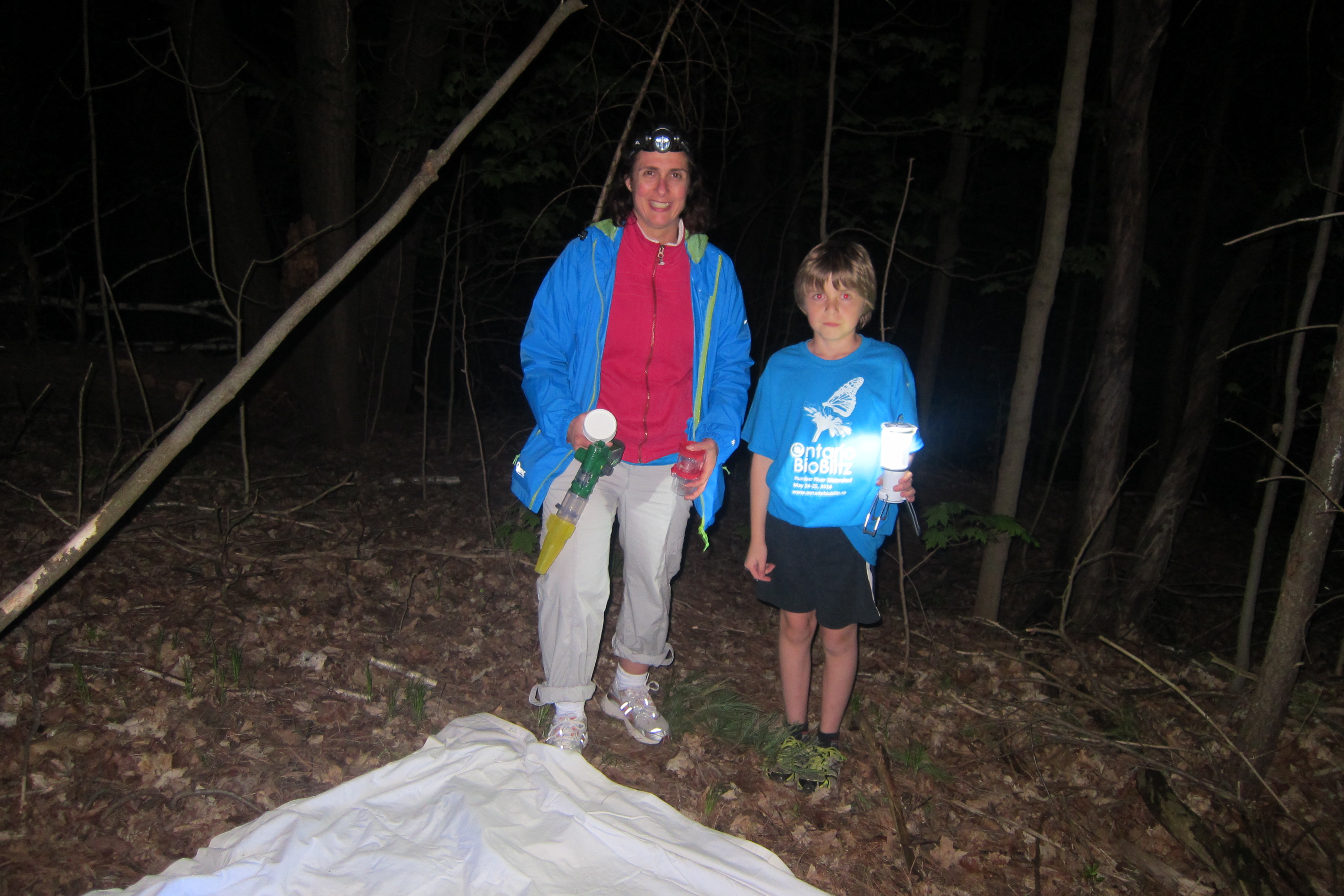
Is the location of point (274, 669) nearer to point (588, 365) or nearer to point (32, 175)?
point (588, 365)

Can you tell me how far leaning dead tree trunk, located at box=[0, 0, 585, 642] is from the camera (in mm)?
2264

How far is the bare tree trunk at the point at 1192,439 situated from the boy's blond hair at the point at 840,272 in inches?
124

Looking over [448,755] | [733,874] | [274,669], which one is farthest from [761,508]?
[274,669]

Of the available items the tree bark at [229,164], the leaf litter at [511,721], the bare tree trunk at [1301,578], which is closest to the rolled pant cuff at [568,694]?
the leaf litter at [511,721]

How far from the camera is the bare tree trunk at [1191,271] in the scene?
329 inches

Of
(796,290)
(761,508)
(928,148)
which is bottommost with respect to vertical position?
(761,508)

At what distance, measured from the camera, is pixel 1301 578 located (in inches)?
114

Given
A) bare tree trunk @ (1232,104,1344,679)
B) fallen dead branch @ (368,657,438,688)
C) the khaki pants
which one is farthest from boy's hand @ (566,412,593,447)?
bare tree trunk @ (1232,104,1344,679)

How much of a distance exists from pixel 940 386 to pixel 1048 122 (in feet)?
28.6

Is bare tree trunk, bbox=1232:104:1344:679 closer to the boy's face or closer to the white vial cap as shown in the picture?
the boy's face

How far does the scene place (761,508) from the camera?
9.50 ft

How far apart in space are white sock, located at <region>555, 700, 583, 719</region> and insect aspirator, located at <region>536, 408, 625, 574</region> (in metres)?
0.54

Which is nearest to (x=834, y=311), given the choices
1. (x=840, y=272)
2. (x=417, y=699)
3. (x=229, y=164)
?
(x=840, y=272)

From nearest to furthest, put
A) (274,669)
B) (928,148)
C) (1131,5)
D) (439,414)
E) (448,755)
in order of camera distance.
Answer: (448,755)
(274,669)
(1131,5)
(439,414)
(928,148)
